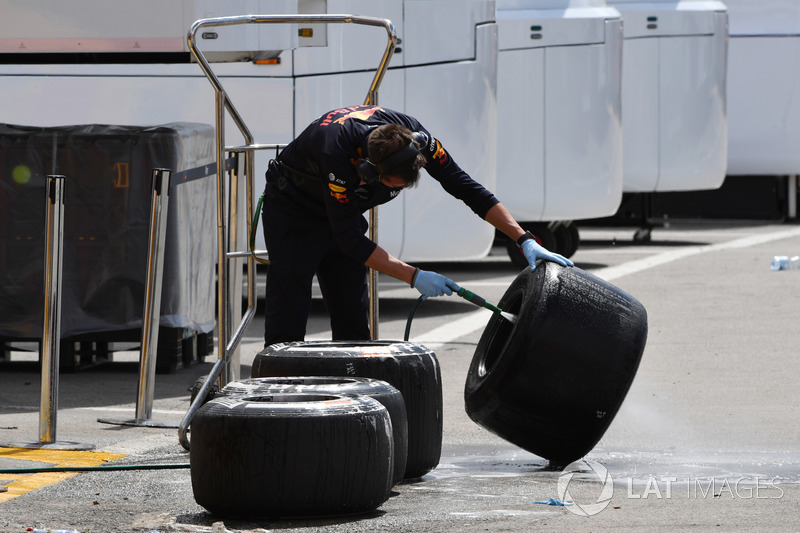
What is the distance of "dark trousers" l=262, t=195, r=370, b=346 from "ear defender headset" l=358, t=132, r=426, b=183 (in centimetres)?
71

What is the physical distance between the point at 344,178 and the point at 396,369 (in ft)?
2.57

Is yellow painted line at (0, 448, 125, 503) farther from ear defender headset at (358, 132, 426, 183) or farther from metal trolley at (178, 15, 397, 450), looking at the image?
ear defender headset at (358, 132, 426, 183)

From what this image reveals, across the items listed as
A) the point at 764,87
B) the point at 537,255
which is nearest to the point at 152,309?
the point at 537,255

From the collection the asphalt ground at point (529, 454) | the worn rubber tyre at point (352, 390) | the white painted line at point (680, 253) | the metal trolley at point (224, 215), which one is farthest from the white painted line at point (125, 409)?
the white painted line at point (680, 253)

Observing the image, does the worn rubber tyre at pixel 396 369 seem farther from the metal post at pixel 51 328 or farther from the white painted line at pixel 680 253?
the white painted line at pixel 680 253

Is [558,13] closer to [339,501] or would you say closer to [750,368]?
[750,368]

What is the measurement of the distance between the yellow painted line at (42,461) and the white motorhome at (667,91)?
14.1m

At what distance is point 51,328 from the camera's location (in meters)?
6.69

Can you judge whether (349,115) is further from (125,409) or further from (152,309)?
(125,409)

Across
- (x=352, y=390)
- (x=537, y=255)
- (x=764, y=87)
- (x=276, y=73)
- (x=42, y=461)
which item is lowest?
→ (x=42, y=461)

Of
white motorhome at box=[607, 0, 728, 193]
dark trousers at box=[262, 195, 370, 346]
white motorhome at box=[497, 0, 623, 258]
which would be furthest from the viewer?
white motorhome at box=[607, 0, 728, 193]

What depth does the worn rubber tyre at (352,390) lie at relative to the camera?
5.24m

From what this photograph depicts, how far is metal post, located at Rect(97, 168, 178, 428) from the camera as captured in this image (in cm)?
728

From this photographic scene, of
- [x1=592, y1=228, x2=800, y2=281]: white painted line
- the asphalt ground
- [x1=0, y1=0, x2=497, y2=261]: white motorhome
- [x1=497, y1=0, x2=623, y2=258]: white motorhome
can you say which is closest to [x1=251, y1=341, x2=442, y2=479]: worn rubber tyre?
the asphalt ground
